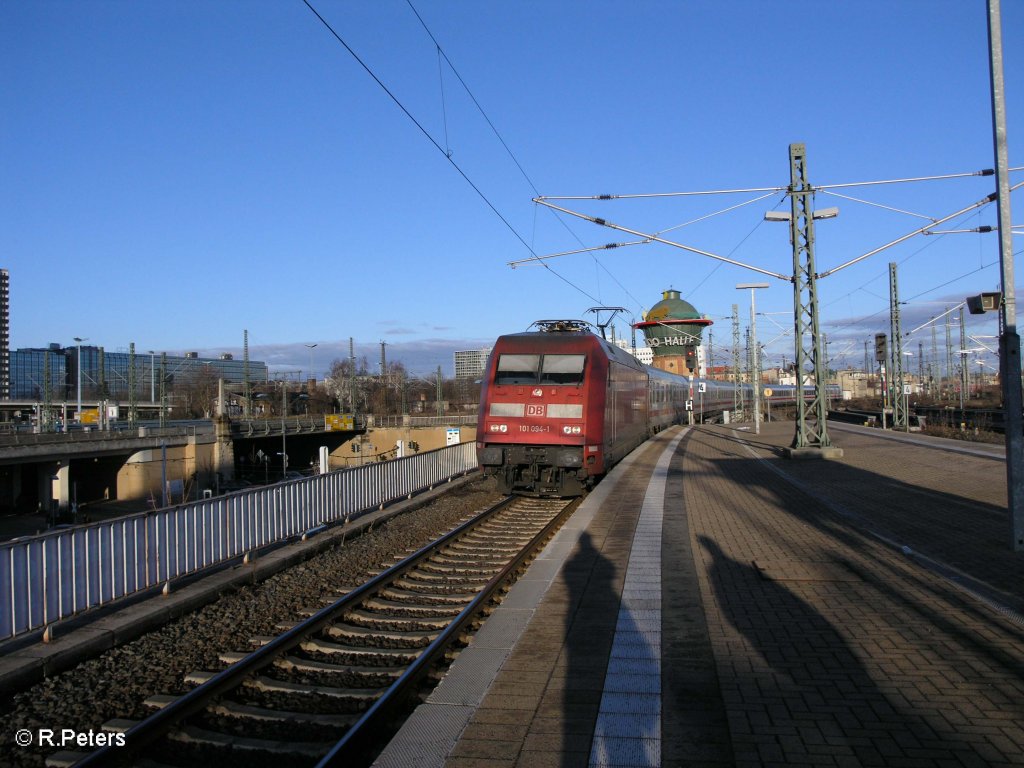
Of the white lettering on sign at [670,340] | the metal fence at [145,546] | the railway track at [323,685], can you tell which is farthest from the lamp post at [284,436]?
the white lettering on sign at [670,340]

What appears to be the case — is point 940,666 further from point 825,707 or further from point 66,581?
point 66,581

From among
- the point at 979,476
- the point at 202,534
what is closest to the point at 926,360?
the point at 979,476

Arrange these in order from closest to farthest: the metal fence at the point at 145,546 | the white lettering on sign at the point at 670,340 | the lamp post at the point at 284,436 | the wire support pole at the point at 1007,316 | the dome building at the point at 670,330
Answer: the metal fence at the point at 145,546, the wire support pole at the point at 1007,316, the lamp post at the point at 284,436, the white lettering on sign at the point at 670,340, the dome building at the point at 670,330

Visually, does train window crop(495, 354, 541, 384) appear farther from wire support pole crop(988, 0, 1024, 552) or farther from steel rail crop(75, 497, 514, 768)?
wire support pole crop(988, 0, 1024, 552)

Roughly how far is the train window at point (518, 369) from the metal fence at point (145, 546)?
4101mm

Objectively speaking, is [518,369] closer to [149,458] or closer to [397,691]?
[397,691]

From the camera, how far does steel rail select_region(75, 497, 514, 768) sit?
14.9 feet

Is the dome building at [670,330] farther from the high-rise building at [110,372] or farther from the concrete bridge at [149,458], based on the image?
the high-rise building at [110,372]

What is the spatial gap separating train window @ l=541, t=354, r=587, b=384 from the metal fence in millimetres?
4559

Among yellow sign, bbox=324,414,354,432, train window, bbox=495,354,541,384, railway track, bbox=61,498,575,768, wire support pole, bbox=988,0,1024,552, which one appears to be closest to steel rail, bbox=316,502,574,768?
railway track, bbox=61,498,575,768

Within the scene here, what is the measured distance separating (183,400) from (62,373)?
3187cm

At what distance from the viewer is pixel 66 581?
6.95 metres

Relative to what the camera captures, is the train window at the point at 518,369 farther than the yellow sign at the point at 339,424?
No

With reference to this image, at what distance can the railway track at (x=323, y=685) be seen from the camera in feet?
15.4
